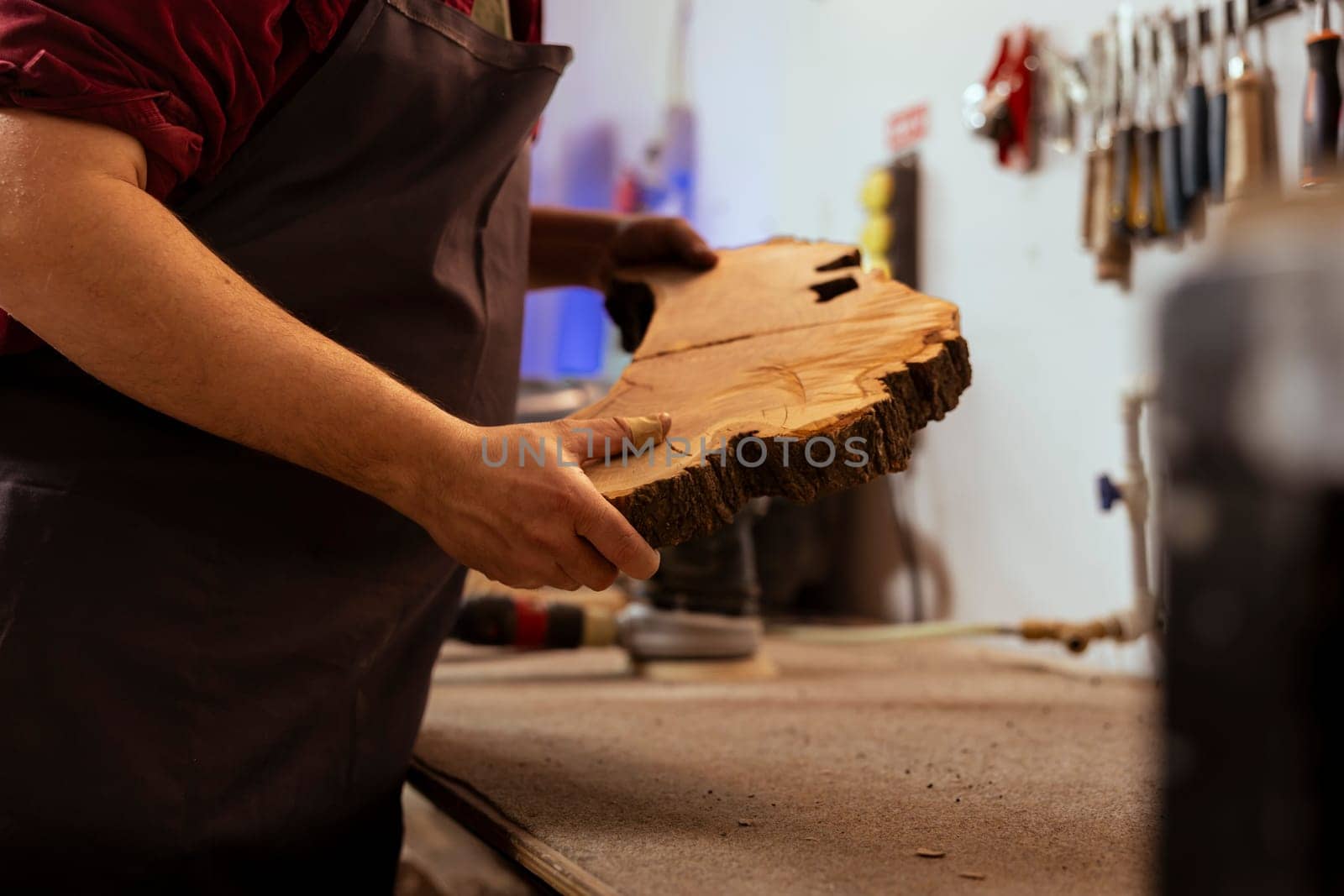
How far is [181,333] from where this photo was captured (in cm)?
55

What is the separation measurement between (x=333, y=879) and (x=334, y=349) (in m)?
0.45

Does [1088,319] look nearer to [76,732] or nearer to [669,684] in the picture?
[669,684]

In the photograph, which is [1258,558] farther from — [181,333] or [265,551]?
[265,551]

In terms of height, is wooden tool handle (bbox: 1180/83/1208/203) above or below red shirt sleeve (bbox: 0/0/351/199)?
above

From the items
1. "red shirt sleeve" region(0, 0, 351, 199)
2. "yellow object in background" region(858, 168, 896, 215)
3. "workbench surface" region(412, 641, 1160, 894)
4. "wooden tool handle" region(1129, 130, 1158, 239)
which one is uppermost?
"yellow object in background" region(858, 168, 896, 215)

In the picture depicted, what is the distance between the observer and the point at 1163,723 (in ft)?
0.99

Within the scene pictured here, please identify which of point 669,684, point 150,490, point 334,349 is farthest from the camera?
point 669,684

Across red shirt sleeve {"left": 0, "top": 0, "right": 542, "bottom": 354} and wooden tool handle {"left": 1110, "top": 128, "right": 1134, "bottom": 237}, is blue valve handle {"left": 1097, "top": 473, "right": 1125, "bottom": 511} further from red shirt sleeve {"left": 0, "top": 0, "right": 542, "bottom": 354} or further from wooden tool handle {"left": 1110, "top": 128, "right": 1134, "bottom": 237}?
red shirt sleeve {"left": 0, "top": 0, "right": 542, "bottom": 354}

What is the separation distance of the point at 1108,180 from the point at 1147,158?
0.28ft

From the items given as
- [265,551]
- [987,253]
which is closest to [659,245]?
[265,551]

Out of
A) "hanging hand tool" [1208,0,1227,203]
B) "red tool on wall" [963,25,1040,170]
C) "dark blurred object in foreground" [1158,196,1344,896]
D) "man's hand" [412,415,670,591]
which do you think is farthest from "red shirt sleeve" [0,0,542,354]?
"red tool on wall" [963,25,1040,170]

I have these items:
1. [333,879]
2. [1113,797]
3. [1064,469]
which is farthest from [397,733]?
[1064,469]

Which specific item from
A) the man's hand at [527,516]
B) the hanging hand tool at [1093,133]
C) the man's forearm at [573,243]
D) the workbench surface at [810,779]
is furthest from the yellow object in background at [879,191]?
the man's hand at [527,516]

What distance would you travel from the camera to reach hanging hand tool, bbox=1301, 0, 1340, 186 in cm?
117
